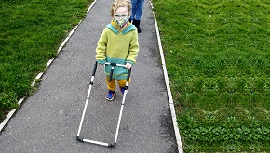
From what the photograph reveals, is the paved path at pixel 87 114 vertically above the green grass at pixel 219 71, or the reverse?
the green grass at pixel 219 71

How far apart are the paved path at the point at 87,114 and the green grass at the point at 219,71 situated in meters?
0.45

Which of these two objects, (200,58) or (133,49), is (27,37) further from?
(200,58)

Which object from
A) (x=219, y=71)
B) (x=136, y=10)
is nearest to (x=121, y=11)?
(x=219, y=71)

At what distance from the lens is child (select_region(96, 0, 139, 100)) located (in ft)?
16.5

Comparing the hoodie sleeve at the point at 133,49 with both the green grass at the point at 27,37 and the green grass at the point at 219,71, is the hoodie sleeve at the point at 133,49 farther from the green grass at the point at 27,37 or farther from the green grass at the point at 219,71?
the green grass at the point at 27,37

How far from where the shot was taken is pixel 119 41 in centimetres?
527

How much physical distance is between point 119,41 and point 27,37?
434 centimetres

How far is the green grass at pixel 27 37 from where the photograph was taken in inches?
251

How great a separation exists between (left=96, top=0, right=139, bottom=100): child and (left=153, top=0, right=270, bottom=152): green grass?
1.57 m

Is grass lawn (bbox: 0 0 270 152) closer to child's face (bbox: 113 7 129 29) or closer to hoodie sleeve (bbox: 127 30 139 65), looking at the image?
hoodie sleeve (bbox: 127 30 139 65)

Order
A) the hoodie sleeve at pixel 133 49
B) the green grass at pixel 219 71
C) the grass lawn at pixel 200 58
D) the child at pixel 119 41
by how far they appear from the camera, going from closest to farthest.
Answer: the child at pixel 119 41 → the hoodie sleeve at pixel 133 49 → the green grass at pixel 219 71 → the grass lawn at pixel 200 58

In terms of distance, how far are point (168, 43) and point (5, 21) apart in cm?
503

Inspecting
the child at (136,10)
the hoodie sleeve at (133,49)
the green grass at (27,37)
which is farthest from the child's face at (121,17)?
the child at (136,10)

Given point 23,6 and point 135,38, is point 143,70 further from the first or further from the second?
point 23,6
